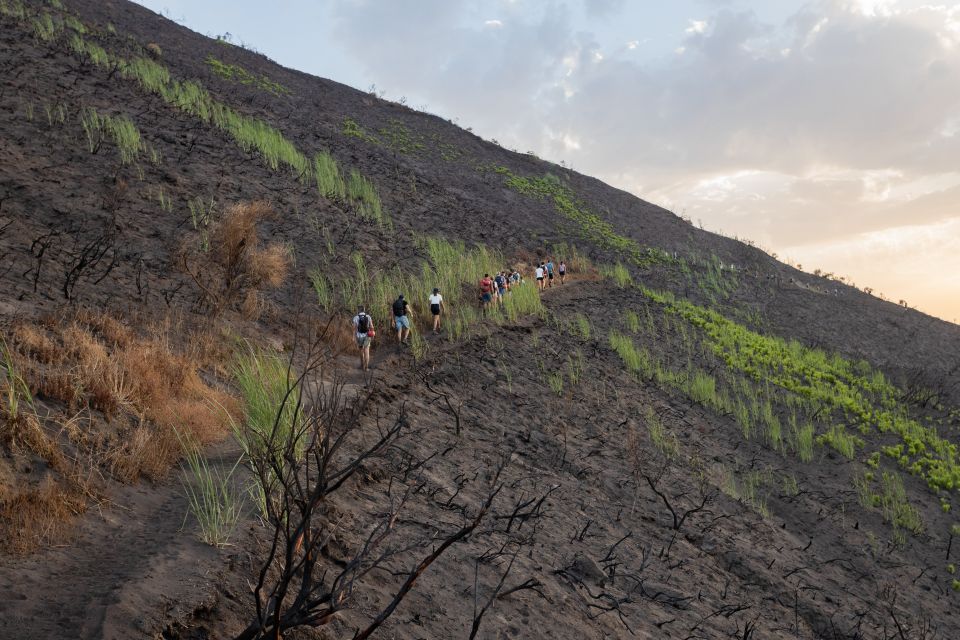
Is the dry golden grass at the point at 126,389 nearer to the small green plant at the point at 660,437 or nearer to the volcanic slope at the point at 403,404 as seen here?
the volcanic slope at the point at 403,404

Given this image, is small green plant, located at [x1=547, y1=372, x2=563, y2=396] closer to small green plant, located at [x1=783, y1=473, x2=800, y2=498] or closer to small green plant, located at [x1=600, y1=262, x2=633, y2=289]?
small green plant, located at [x1=783, y1=473, x2=800, y2=498]

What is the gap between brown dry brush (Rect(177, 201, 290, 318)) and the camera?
1055 cm

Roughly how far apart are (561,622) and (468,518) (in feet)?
4.61

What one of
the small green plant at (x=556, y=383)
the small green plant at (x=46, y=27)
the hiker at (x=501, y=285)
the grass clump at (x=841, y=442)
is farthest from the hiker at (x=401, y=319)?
the small green plant at (x=46, y=27)

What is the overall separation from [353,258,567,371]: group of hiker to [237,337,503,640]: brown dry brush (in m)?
3.51

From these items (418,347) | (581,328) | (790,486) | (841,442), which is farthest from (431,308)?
(841,442)

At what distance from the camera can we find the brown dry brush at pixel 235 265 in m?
10.6

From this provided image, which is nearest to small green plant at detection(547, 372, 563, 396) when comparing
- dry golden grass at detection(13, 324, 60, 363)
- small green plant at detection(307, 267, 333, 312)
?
small green plant at detection(307, 267, 333, 312)

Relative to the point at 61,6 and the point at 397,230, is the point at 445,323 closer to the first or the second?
the point at 397,230

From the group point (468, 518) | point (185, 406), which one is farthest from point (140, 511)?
point (468, 518)

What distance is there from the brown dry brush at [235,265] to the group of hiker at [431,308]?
2232 millimetres

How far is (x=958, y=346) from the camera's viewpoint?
1151 inches

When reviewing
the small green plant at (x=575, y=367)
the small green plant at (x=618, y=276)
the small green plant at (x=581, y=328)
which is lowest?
the small green plant at (x=575, y=367)

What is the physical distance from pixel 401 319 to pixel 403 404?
6159mm
